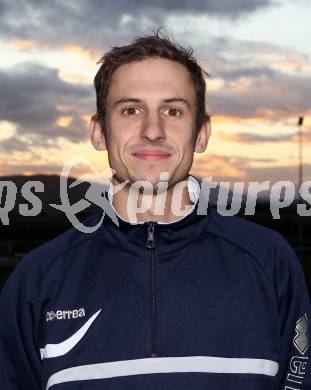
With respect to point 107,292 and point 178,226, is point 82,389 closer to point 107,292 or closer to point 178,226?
point 107,292

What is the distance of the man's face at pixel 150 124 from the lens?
317 cm

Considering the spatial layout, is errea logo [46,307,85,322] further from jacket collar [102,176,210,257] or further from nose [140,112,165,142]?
nose [140,112,165,142]

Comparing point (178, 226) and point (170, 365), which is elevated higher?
point (178, 226)

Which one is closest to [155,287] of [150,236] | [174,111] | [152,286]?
[152,286]

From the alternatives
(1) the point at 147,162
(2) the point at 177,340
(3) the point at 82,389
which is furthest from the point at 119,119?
(3) the point at 82,389

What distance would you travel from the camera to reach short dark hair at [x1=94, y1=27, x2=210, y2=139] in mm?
3367

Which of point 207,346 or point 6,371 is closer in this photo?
point 207,346

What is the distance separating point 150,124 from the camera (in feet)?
10.4

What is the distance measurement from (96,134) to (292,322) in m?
1.36

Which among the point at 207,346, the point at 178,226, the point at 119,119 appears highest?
the point at 119,119

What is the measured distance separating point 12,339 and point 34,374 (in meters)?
0.20

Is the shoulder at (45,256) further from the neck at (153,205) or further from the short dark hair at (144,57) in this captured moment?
the short dark hair at (144,57)

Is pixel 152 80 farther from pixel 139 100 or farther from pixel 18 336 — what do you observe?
pixel 18 336

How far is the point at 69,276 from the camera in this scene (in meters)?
3.29
